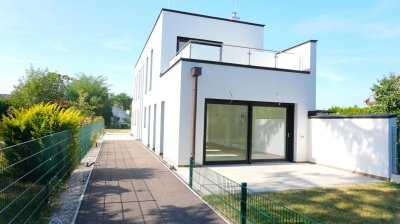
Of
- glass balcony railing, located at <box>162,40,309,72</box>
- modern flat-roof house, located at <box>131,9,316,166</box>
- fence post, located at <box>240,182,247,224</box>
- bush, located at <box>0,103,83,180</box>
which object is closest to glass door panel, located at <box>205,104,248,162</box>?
modern flat-roof house, located at <box>131,9,316,166</box>

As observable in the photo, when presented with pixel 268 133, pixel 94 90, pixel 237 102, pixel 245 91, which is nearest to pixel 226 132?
pixel 237 102

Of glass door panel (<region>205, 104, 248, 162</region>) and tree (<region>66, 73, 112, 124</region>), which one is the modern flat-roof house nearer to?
glass door panel (<region>205, 104, 248, 162</region>)

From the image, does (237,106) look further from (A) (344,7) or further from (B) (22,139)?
(B) (22,139)

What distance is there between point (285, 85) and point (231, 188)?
761 centimetres

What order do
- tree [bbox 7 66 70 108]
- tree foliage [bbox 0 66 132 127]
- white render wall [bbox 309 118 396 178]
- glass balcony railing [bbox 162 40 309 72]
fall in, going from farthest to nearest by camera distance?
1. tree foliage [bbox 0 66 132 127]
2. tree [bbox 7 66 70 108]
3. glass balcony railing [bbox 162 40 309 72]
4. white render wall [bbox 309 118 396 178]

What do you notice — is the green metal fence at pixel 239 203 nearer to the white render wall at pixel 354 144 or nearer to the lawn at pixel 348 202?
the lawn at pixel 348 202

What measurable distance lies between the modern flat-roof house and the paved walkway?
2135 millimetres

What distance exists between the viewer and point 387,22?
10.2 metres

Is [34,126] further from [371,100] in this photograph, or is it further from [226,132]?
[371,100]

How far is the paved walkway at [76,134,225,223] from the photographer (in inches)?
202

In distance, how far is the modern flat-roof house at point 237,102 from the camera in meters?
10.4

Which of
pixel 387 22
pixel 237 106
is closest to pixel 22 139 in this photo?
pixel 237 106

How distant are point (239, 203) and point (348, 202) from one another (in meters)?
2.91

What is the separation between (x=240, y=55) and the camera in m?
11.4
